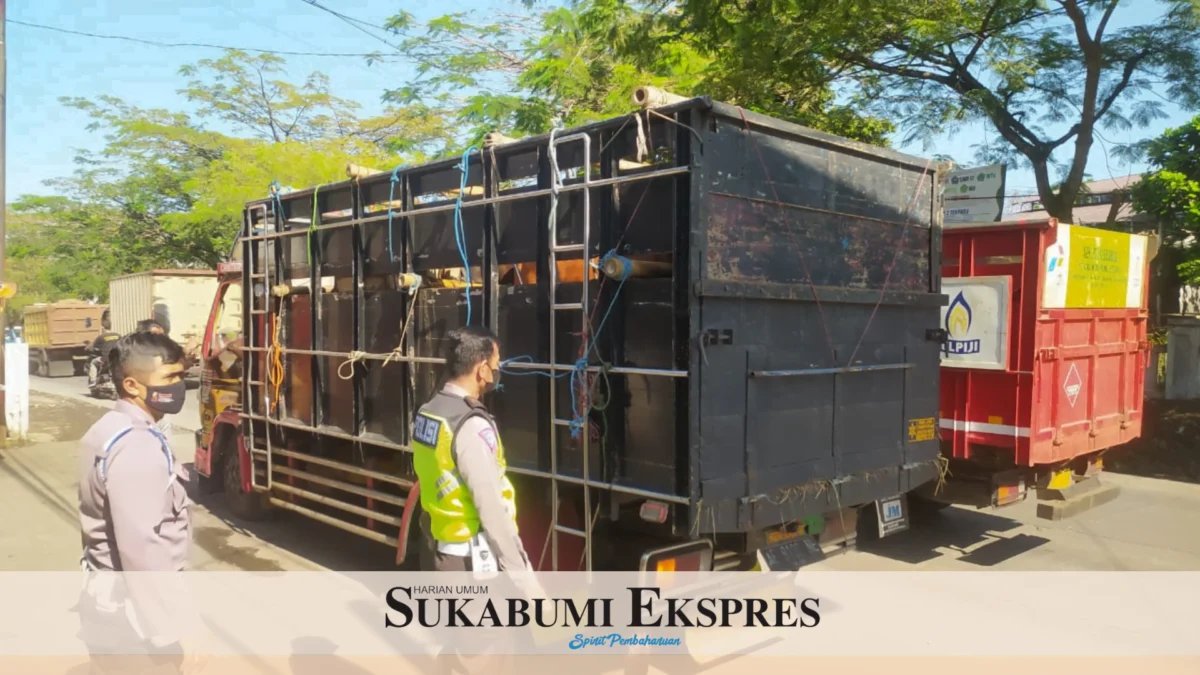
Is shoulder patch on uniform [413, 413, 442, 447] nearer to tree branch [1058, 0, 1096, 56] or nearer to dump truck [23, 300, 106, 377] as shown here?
tree branch [1058, 0, 1096, 56]

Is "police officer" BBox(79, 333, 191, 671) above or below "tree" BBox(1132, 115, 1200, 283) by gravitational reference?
below

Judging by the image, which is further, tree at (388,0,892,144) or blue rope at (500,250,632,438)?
tree at (388,0,892,144)

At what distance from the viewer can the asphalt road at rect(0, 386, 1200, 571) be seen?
638 centimetres

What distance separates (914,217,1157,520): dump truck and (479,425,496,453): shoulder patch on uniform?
13.4 ft

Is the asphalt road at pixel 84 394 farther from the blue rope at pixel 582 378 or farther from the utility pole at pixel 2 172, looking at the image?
the blue rope at pixel 582 378

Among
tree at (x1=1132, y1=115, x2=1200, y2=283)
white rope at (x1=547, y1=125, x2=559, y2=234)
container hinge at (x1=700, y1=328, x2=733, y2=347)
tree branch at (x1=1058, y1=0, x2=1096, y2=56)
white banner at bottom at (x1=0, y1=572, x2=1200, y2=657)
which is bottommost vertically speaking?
white banner at bottom at (x1=0, y1=572, x2=1200, y2=657)

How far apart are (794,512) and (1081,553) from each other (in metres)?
4.06

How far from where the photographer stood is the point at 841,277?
443 centimetres

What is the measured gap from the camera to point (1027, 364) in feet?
20.4

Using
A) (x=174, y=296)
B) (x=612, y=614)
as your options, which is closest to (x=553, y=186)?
(x=612, y=614)

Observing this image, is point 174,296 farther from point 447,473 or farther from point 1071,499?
point 447,473

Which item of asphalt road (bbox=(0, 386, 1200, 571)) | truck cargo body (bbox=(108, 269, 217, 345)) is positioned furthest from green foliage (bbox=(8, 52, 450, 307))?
asphalt road (bbox=(0, 386, 1200, 571))

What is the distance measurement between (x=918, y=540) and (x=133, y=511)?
6323mm

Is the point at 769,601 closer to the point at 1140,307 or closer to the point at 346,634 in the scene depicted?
the point at 346,634
